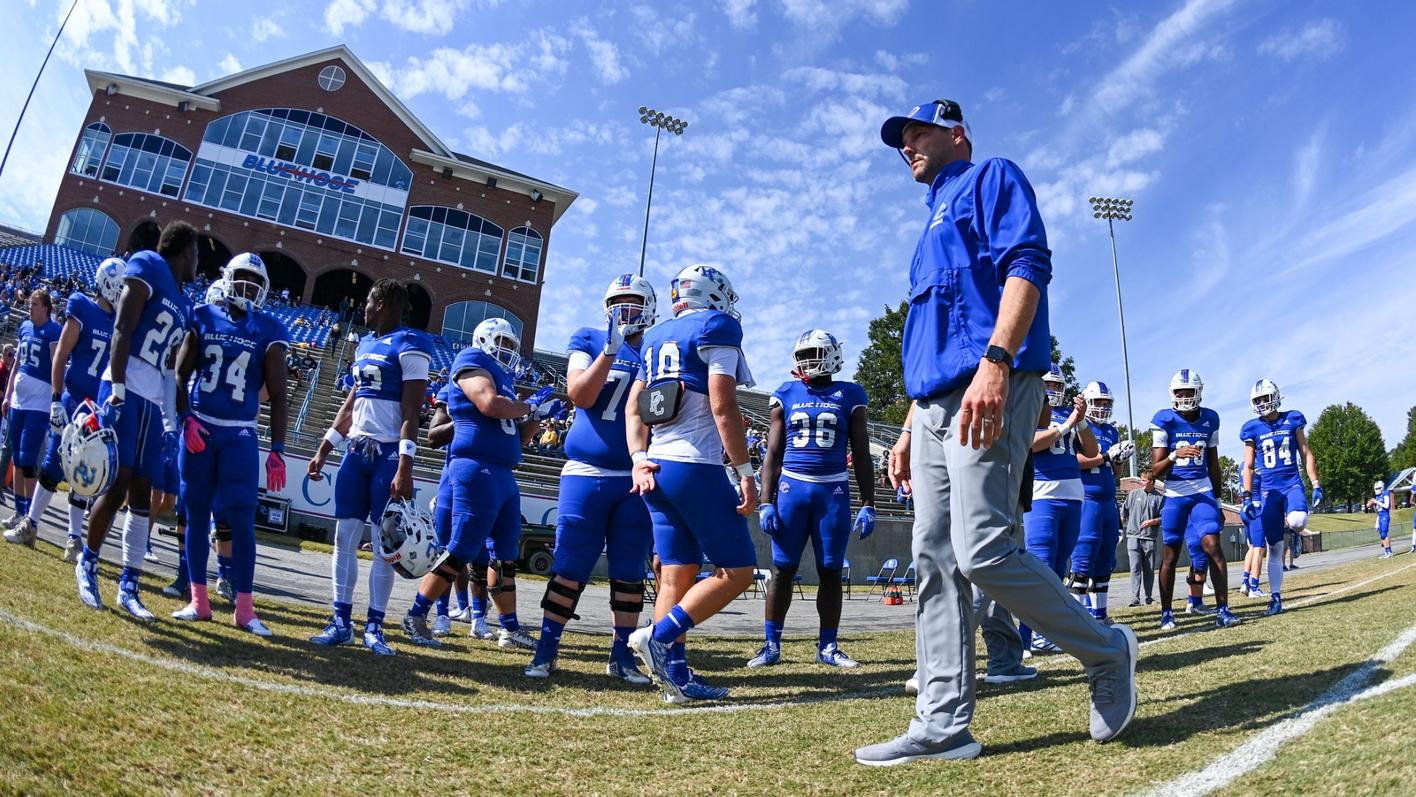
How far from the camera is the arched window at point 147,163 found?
42.9 metres

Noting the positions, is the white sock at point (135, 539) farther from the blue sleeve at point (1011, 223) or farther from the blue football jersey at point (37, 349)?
the blue sleeve at point (1011, 223)

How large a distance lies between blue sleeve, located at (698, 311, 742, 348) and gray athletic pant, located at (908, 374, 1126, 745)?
5.69 ft

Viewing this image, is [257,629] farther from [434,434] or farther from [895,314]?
[895,314]

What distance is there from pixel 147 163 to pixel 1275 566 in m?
51.5

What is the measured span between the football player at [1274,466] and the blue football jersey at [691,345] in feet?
24.8

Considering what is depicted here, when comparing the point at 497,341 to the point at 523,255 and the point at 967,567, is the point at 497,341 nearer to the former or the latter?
the point at 967,567

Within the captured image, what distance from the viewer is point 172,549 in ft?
37.9

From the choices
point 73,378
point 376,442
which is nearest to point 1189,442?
point 376,442

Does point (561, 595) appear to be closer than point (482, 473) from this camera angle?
Yes

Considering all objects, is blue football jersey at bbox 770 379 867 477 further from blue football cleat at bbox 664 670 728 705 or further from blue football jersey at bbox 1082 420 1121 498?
blue football jersey at bbox 1082 420 1121 498

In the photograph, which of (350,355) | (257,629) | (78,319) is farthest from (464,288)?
(257,629)

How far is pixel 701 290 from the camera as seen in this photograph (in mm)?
5137

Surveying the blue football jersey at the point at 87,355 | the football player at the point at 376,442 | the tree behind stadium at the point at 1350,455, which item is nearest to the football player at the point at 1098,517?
the football player at the point at 376,442

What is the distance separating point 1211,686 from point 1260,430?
7.10 m
